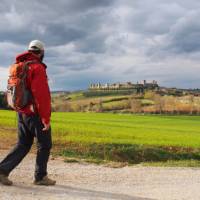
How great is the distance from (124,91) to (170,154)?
117085 millimetres

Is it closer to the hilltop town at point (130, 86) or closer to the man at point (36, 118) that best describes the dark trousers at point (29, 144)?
the man at point (36, 118)

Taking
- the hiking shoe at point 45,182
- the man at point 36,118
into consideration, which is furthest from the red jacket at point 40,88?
the hiking shoe at point 45,182

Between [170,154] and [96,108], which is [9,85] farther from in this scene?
[96,108]

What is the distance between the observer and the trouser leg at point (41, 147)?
10.2 metres

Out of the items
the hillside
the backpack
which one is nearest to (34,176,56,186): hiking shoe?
the backpack

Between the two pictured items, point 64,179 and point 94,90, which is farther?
point 94,90

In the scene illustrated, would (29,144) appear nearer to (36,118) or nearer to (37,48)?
(36,118)

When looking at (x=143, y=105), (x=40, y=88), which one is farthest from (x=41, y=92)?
(x=143, y=105)

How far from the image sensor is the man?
9.96 meters

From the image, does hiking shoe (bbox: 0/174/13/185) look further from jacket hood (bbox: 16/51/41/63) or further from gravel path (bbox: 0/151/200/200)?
jacket hood (bbox: 16/51/41/63)

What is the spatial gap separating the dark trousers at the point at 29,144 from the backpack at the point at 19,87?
0.30m

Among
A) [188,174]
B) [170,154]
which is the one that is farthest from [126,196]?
[170,154]

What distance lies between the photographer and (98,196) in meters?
9.50

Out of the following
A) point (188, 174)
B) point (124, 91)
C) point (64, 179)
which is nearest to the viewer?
point (64, 179)
